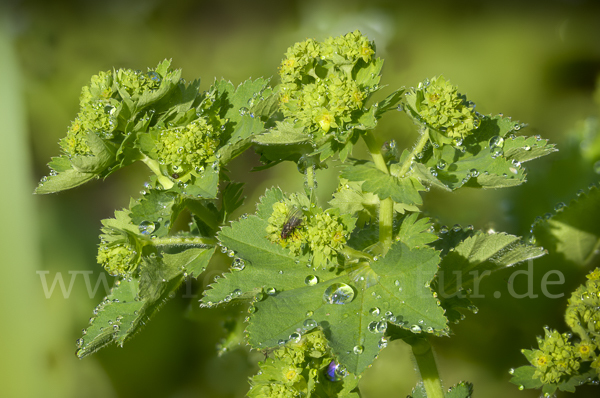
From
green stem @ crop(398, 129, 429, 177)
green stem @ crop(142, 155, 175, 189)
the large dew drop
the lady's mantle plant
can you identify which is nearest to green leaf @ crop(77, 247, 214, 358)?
the lady's mantle plant

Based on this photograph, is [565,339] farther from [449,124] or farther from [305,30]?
[305,30]

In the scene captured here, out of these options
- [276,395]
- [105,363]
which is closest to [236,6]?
[105,363]

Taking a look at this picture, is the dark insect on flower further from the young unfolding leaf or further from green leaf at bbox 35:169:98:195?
green leaf at bbox 35:169:98:195

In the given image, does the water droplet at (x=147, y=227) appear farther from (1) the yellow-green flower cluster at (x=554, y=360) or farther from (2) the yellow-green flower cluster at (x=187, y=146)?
(1) the yellow-green flower cluster at (x=554, y=360)

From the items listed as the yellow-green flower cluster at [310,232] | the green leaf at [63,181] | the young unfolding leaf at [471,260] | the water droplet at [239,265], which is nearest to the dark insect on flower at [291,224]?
the yellow-green flower cluster at [310,232]

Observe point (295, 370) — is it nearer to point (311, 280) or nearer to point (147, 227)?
point (311, 280)

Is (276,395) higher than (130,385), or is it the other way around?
(276,395)
